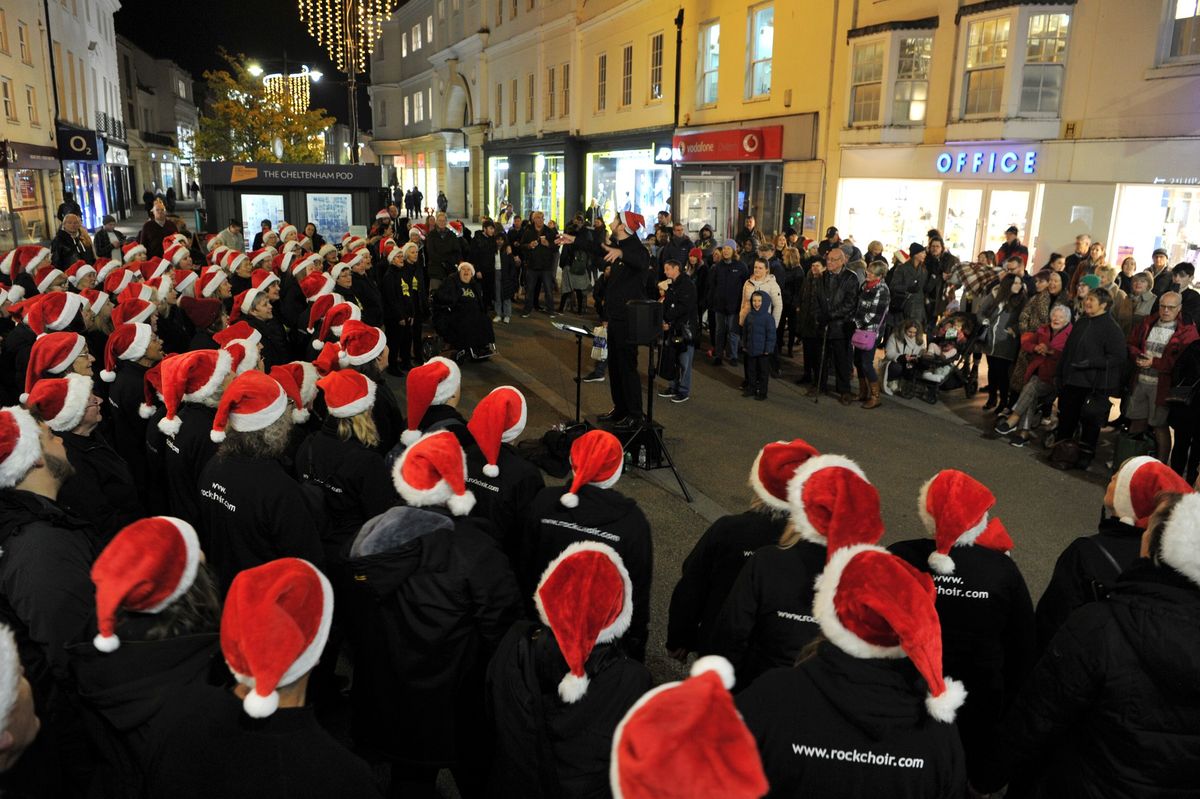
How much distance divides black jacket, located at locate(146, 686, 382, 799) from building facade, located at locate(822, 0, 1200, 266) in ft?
48.4

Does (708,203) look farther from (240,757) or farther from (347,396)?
(240,757)

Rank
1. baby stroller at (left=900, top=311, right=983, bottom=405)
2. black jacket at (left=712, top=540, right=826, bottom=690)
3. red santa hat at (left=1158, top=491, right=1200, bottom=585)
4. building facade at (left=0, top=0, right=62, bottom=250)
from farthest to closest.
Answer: building facade at (left=0, top=0, right=62, bottom=250) < baby stroller at (left=900, top=311, right=983, bottom=405) < black jacket at (left=712, top=540, right=826, bottom=690) < red santa hat at (left=1158, top=491, right=1200, bottom=585)

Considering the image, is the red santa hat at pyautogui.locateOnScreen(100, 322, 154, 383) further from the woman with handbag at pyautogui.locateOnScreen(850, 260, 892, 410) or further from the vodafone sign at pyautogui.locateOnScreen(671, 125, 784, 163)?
the vodafone sign at pyautogui.locateOnScreen(671, 125, 784, 163)

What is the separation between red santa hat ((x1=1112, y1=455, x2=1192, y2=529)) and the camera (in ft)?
12.5

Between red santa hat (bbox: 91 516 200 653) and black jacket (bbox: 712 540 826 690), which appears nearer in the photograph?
red santa hat (bbox: 91 516 200 653)

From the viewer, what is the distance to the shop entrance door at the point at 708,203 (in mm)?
23422

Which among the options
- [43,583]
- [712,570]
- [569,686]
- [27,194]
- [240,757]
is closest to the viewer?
[240,757]

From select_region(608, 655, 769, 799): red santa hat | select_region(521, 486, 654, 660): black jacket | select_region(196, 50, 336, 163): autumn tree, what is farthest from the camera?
select_region(196, 50, 336, 163): autumn tree

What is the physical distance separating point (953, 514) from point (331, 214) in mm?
18036

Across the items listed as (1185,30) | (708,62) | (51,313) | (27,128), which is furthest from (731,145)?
(27,128)

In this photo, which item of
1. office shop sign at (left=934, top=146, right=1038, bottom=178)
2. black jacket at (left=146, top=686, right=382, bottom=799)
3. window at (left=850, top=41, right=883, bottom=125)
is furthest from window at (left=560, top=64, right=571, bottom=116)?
black jacket at (left=146, top=686, right=382, bottom=799)

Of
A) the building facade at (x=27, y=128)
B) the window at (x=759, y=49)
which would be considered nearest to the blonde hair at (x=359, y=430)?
the window at (x=759, y=49)

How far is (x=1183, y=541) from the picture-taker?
2756 millimetres

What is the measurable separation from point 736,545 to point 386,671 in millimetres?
1662
